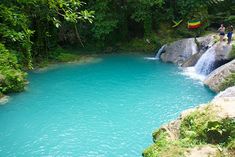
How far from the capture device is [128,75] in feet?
66.6

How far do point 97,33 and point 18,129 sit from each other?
1353cm

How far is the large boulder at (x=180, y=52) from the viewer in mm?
22864

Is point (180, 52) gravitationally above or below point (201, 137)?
above

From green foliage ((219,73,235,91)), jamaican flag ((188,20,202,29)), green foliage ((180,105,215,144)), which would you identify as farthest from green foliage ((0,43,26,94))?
jamaican flag ((188,20,202,29))

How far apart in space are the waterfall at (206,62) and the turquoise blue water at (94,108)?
1397 mm

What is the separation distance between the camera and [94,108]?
49.8 feet

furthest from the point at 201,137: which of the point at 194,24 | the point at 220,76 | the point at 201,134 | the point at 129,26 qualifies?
the point at 129,26

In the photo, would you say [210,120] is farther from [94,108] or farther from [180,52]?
[180,52]

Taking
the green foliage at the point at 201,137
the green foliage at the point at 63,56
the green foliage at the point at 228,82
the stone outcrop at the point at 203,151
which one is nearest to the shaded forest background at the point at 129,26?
the green foliage at the point at 63,56

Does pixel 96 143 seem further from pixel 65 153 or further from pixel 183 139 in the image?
pixel 183 139

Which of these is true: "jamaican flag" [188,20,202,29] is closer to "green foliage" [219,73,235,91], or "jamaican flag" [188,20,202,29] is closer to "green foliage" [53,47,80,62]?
"green foliage" [53,47,80,62]

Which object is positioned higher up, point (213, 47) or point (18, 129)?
point (213, 47)

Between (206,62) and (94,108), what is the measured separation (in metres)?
8.25

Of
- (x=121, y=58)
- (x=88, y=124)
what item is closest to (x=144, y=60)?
(x=121, y=58)
